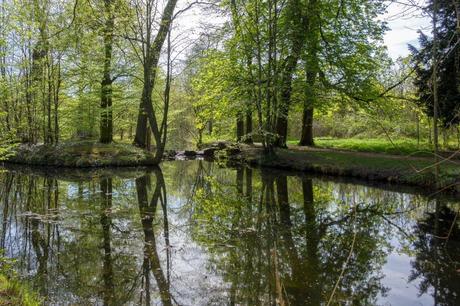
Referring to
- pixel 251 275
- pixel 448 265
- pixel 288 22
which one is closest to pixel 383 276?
pixel 448 265

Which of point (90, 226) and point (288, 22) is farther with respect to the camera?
point (288, 22)

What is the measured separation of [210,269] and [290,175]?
10570mm

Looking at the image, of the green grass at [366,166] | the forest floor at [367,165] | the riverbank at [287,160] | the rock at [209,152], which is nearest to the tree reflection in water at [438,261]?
the forest floor at [367,165]

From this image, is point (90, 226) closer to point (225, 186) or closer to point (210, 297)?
point (210, 297)

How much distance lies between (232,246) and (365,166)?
970 cm

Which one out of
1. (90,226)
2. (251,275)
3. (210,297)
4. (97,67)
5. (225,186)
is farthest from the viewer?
(97,67)

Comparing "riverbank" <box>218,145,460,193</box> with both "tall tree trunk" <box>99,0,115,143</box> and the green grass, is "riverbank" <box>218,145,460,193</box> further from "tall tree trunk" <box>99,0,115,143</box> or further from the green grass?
"tall tree trunk" <box>99,0,115,143</box>

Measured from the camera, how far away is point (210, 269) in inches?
205

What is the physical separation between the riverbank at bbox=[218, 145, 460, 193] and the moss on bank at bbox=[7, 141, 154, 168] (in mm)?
6215

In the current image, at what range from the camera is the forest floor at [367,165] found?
11555mm

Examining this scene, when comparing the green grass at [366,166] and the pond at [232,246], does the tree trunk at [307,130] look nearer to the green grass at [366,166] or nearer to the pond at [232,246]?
the green grass at [366,166]

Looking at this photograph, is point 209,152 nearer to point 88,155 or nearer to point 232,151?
point 232,151

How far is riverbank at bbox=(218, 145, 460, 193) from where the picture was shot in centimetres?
1154

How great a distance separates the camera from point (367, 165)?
14.3 m
